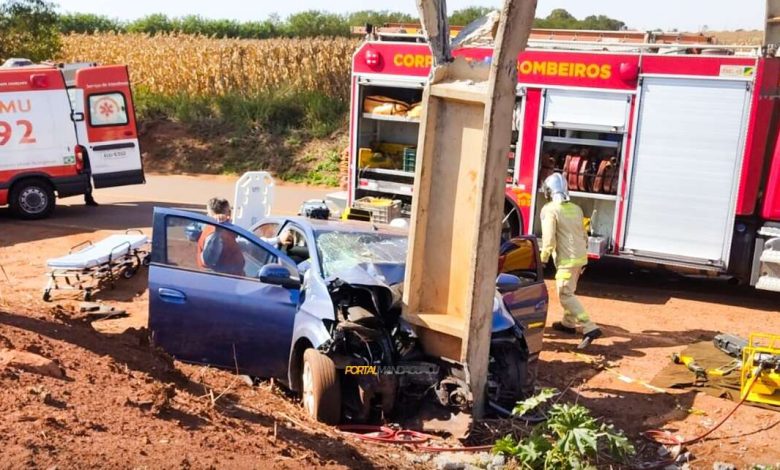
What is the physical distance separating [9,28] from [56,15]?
1.40 m

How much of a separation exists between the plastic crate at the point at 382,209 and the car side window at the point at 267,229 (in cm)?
394

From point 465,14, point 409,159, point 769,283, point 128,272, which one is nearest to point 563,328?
point 769,283

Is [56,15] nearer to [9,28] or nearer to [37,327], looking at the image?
[9,28]

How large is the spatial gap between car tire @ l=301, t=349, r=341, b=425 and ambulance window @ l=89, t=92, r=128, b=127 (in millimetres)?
10683

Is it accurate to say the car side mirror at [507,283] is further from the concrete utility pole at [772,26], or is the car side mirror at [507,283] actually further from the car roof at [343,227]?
the concrete utility pole at [772,26]

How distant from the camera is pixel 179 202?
59.7 feet

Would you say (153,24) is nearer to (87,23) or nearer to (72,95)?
(87,23)

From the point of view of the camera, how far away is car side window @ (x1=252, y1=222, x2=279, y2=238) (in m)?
8.51

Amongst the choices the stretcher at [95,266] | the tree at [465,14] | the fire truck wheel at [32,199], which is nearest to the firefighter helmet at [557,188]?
the stretcher at [95,266]

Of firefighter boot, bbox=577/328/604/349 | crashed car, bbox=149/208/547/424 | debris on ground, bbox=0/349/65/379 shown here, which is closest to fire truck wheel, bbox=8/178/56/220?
crashed car, bbox=149/208/547/424

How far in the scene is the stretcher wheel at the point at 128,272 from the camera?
1132cm

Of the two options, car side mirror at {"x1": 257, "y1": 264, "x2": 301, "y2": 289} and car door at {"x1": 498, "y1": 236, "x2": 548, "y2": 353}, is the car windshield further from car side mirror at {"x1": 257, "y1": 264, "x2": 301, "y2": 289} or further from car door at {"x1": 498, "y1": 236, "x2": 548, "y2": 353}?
car door at {"x1": 498, "y1": 236, "x2": 548, "y2": 353}

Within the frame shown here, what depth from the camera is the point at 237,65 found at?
25.0 meters

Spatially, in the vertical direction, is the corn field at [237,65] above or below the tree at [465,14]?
below
